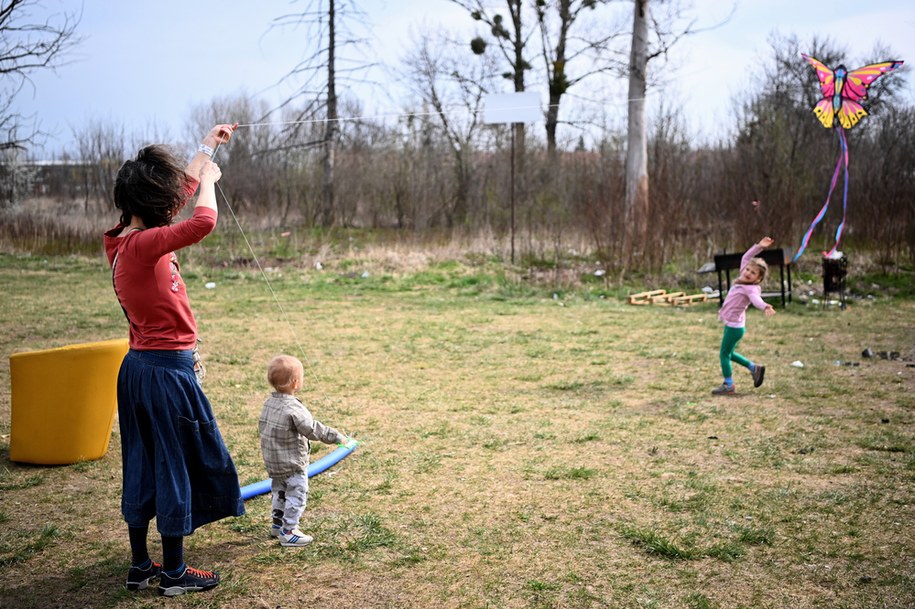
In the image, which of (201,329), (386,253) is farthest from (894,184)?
(201,329)

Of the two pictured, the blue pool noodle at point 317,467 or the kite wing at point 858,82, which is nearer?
the blue pool noodle at point 317,467

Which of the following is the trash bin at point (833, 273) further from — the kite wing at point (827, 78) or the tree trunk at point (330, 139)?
the tree trunk at point (330, 139)

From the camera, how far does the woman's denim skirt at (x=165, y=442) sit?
3.16 metres

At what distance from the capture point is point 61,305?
11375 mm

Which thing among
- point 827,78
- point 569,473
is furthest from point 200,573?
point 827,78

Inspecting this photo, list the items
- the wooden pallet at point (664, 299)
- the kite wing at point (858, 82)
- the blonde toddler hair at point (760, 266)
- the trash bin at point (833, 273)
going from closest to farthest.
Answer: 1. the blonde toddler hair at point (760, 266)
2. the kite wing at point (858, 82)
3. the trash bin at point (833, 273)
4. the wooden pallet at point (664, 299)

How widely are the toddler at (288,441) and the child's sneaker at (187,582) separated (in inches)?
19.0

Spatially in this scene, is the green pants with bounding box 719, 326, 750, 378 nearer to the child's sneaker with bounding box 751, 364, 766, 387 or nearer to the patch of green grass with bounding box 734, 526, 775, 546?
the child's sneaker with bounding box 751, 364, 766, 387

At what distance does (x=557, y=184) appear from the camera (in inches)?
866

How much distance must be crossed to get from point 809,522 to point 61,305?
417 inches

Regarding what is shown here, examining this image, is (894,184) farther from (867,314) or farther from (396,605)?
(396,605)

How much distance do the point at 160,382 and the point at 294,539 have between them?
109cm

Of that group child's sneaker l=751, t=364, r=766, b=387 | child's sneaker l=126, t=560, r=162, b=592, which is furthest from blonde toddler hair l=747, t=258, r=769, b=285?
child's sneaker l=126, t=560, r=162, b=592

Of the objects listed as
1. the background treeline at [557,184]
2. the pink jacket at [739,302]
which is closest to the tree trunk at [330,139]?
the background treeline at [557,184]
